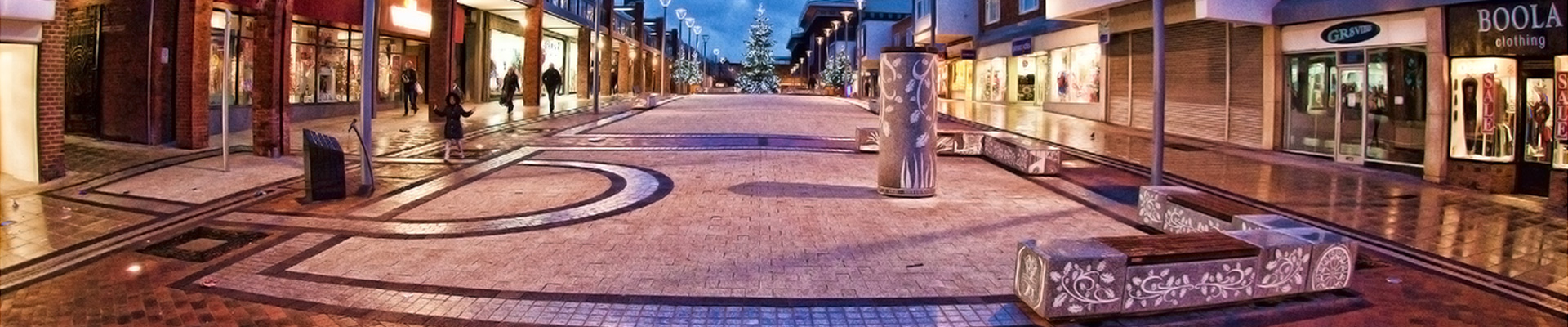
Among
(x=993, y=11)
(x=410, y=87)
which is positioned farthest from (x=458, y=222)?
(x=993, y=11)

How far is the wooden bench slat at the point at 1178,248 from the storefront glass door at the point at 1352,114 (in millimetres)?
12544

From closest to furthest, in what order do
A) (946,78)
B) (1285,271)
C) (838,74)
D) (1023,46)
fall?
1. (1285,271)
2. (1023,46)
3. (946,78)
4. (838,74)

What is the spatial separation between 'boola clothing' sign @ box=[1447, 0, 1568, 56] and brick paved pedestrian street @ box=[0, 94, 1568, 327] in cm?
525

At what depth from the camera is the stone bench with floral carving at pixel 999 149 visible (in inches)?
547

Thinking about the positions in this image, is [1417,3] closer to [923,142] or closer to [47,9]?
[923,142]

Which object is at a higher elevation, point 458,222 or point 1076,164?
point 1076,164

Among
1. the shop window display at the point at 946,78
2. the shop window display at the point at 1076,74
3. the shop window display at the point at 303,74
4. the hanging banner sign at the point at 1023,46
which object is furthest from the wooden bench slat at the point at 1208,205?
the shop window display at the point at 946,78

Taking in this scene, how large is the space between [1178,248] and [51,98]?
12.5 meters

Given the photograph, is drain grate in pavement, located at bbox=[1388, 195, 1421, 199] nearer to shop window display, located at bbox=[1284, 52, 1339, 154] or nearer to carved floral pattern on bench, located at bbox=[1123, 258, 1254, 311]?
shop window display, located at bbox=[1284, 52, 1339, 154]

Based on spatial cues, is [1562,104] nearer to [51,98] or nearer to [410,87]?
[51,98]

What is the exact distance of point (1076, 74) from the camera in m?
32.9

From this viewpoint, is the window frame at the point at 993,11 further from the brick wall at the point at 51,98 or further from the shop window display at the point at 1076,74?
the brick wall at the point at 51,98

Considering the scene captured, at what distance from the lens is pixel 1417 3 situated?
15.0 m

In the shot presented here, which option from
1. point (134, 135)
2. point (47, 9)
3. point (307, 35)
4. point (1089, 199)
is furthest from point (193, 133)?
point (1089, 199)
